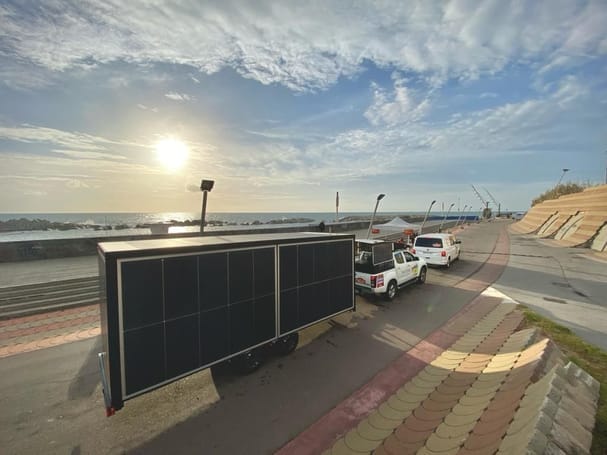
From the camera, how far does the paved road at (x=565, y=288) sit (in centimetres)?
920

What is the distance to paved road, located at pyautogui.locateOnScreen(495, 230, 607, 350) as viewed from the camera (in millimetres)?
9195

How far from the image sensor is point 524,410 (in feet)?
12.2

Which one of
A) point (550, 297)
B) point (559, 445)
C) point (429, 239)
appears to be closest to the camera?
point (559, 445)

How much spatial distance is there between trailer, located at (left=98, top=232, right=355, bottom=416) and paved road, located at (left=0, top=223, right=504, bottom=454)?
0.67 meters

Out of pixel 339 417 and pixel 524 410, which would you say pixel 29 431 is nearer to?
pixel 339 417

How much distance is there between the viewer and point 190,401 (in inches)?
224

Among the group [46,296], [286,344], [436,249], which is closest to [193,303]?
[286,344]

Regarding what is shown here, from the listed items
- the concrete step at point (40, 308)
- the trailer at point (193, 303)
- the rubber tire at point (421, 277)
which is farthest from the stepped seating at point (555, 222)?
the concrete step at point (40, 308)

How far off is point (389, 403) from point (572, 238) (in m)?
33.6

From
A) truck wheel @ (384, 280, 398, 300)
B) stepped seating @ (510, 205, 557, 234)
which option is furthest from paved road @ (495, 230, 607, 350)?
stepped seating @ (510, 205, 557, 234)

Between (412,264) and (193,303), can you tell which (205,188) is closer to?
(193,303)

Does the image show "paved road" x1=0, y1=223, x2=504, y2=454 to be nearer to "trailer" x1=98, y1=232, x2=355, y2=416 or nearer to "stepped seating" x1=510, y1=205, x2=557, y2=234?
"trailer" x1=98, y1=232, x2=355, y2=416

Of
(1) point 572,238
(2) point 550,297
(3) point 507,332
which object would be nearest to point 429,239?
(2) point 550,297

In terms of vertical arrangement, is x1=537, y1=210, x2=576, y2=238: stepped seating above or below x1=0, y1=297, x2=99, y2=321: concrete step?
above
